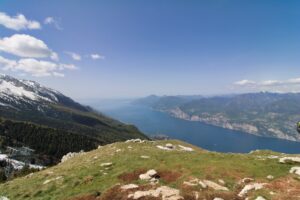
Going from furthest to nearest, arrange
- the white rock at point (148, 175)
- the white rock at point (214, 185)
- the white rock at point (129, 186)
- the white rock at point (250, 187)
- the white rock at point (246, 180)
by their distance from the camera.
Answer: the white rock at point (148, 175), the white rock at point (246, 180), the white rock at point (129, 186), the white rock at point (214, 185), the white rock at point (250, 187)

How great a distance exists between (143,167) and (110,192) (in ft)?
26.1

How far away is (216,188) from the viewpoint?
87.4 ft

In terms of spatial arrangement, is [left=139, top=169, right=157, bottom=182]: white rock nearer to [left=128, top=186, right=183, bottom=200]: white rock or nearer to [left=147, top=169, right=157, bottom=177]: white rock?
[left=147, top=169, right=157, bottom=177]: white rock

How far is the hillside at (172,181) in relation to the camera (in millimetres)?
25391

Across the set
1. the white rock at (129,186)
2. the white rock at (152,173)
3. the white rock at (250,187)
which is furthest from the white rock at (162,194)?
the white rock at (250,187)

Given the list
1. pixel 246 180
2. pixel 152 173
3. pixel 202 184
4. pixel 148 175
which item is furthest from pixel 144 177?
pixel 246 180

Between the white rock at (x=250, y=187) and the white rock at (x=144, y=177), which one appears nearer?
the white rock at (x=250, y=187)

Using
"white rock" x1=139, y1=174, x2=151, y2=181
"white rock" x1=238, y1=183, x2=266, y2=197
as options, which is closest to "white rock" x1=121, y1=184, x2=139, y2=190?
"white rock" x1=139, y1=174, x2=151, y2=181

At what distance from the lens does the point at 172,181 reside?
28719 millimetres

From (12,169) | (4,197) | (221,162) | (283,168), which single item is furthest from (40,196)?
(12,169)

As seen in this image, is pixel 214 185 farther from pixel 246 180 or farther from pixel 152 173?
pixel 152 173

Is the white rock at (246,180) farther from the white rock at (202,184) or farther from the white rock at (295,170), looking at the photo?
the white rock at (295,170)

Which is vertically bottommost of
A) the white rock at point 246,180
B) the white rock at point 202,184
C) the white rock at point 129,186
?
the white rock at point 129,186

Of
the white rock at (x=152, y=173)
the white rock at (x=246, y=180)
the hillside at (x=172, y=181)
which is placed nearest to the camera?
the hillside at (x=172, y=181)
